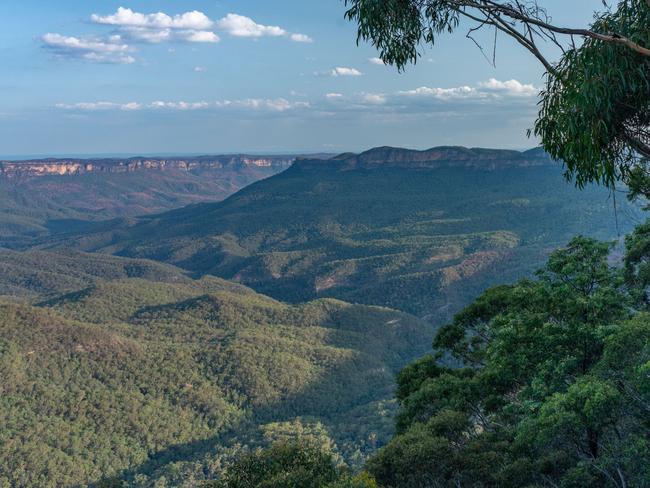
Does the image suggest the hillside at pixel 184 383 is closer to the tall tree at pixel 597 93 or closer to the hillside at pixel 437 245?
the hillside at pixel 437 245

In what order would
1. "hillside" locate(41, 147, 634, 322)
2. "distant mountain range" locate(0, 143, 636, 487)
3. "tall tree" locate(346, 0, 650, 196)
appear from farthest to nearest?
"hillside" locate(41, 147, 634, 322) < "distant mountain range" locate(0, 143, 636, 487) < "tall tree" locate(346, 0, 650, 196)

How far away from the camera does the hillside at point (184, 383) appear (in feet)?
196

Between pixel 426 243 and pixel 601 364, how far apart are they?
5658 inches

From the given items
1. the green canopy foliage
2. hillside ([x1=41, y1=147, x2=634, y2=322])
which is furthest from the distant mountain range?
the green canopy foliage

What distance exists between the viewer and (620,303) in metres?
15.1

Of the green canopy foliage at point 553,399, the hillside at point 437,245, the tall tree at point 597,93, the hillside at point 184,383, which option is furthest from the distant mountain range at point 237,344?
the tall tree at point 597,93


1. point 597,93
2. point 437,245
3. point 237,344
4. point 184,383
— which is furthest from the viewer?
point 437,245

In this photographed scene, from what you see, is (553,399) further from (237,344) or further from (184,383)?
(237,344)

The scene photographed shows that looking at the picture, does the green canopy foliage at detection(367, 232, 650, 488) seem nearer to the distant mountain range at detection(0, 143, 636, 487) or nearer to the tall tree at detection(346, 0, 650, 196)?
the tall tree at detection(346, 0, 650, 196)

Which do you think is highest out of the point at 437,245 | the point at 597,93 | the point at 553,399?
the point at 597,93

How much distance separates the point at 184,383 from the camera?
75625mm

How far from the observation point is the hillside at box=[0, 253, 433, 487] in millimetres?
59656

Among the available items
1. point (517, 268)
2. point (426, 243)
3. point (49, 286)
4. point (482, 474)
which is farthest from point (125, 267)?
point (482, 474)

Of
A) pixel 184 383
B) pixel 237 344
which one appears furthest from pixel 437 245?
pixel 184 383
